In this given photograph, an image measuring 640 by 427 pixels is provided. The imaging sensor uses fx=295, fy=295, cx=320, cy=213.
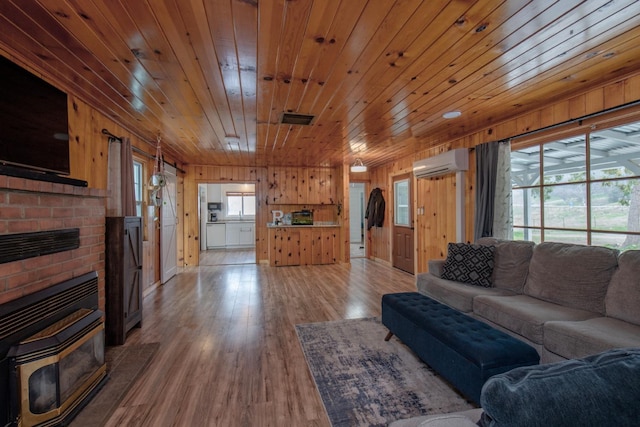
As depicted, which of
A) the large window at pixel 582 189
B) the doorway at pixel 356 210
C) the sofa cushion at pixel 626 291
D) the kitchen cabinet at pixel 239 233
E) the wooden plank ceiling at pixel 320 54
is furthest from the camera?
the doorway at pixel 356 210

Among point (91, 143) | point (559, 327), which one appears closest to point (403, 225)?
point (559, 327)

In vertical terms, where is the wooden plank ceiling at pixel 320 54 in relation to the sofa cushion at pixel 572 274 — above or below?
above

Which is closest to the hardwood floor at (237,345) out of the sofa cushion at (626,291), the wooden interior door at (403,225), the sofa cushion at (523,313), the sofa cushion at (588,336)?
the wooden interior door at (403,225)

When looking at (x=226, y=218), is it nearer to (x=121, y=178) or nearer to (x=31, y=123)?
(x=121, y=178)

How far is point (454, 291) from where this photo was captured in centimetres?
285

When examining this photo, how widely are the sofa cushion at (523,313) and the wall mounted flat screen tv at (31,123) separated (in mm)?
3484

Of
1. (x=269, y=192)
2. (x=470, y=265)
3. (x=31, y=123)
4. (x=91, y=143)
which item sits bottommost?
(x=470, y=265)

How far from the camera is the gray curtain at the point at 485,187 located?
3590 millimetres

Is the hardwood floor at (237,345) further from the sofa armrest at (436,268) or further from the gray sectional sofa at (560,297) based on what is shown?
the gray sectional sofa at (560,297)

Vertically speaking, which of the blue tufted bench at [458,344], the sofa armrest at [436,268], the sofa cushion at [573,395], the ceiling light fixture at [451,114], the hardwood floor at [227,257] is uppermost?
the ceiling light fixture at [451,114]

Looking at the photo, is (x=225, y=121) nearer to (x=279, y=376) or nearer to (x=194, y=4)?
(x=194, y=4)

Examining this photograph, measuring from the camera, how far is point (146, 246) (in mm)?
4445

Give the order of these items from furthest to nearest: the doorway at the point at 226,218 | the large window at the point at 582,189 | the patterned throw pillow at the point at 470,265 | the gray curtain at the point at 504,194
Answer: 1. the doorway at the point at 226,218
2. the gray curtain at the point at 504,194
3. the patterned throw pillow at the point at 470,265
4. the large window at the point at 582,189

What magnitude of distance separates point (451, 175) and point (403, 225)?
1.82 m
